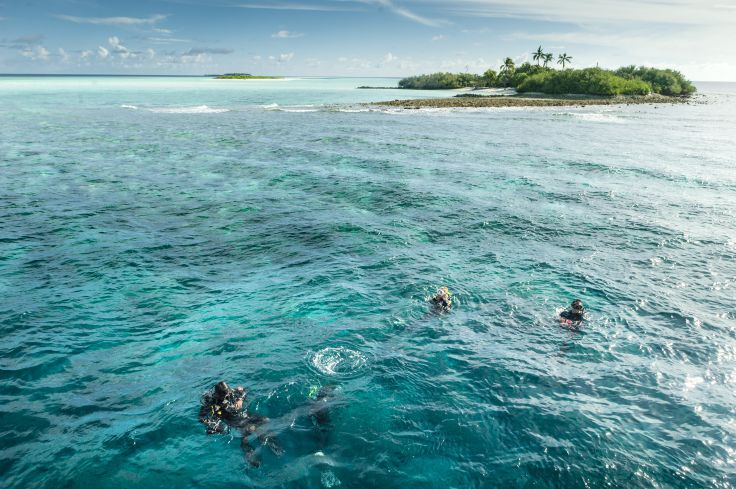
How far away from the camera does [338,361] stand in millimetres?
Result: 17859

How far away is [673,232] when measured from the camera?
104ft

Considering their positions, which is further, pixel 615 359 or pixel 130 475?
pixel 615 359

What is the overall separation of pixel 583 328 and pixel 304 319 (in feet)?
41.0

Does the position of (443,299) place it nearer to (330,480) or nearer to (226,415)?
(330,480)

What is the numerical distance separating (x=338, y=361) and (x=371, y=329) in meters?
2.65

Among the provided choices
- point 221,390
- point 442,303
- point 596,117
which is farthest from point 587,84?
point 221,390

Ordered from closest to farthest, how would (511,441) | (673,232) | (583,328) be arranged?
(511,441), (583,328), (673,232)

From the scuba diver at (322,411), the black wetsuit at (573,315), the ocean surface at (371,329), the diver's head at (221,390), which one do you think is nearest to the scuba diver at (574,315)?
the black wetsuit at (573,315)

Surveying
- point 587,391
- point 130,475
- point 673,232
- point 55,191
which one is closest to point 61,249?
point 55,191

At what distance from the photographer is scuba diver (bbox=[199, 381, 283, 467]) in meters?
14.4

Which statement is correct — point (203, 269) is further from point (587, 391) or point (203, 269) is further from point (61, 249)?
point (587, 391)

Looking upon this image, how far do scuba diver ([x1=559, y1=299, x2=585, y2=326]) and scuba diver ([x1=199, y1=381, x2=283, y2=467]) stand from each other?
13.7m

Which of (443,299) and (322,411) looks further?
(443,299)

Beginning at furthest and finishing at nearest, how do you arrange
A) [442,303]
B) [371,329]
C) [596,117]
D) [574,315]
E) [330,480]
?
[596,117] < [442,303] < [574,315] < [371,329] < [330,480]
